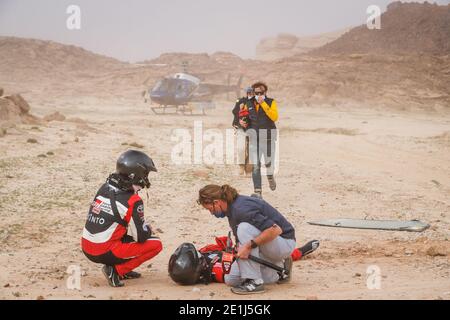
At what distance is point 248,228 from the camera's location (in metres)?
5.77

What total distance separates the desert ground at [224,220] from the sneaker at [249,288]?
0.29 ft

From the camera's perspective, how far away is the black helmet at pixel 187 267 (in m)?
6.12

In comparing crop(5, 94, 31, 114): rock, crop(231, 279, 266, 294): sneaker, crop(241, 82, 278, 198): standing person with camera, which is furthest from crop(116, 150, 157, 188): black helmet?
crop(5, 94, 31, 114): rock

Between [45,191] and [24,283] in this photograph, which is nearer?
[24,283]

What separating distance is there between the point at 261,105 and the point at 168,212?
2.44 m

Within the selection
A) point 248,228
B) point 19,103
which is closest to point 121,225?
point 248,228

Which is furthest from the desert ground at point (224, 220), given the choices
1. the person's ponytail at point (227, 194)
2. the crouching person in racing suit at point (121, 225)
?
the person's ponytail at point (227, 194)

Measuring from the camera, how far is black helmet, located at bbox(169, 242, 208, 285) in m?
6.12

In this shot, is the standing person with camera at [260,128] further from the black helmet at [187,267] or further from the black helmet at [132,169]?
the black helmet at [132,169]

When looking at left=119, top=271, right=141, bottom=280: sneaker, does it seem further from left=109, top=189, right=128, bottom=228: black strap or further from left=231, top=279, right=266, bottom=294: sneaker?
left=231, top=279, right=266, bottom=294: sneaker
